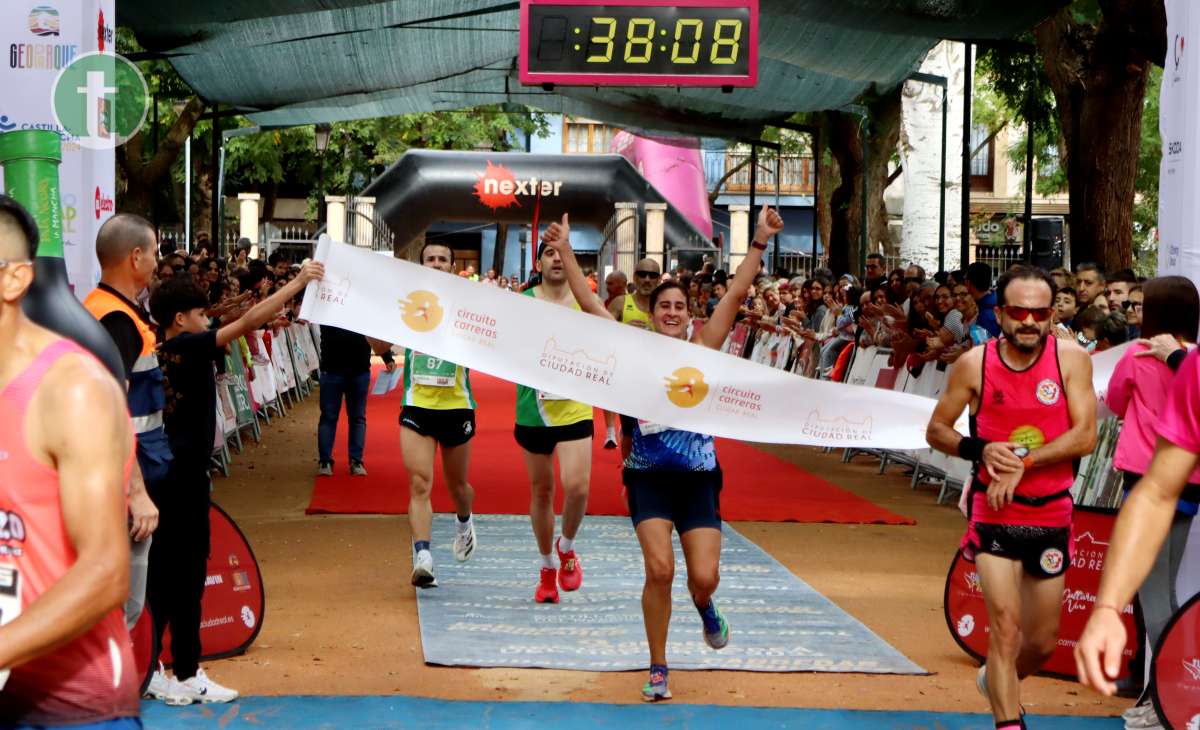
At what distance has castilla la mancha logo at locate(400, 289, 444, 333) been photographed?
28.0 feet

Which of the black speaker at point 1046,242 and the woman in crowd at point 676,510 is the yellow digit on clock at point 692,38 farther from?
the woman in crowd at point 676,510

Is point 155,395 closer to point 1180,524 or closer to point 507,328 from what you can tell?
point 507,328

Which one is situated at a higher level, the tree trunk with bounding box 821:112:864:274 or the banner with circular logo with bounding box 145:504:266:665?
the tree trunk with bounding box 821:112:864:274

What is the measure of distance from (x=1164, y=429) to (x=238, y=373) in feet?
46.8

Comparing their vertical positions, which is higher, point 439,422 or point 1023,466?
point 1023,466

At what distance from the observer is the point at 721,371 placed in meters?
7.72

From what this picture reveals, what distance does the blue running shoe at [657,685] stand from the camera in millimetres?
6910

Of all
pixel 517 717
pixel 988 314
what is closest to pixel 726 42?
pixel 988 314

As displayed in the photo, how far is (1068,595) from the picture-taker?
24.9 feet

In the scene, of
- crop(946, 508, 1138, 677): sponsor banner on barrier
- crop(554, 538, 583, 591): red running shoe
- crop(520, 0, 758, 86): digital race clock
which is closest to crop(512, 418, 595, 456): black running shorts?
crop(554, 538, 583, 591): red running shoe

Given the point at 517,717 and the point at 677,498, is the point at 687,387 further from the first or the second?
the point at 517,717

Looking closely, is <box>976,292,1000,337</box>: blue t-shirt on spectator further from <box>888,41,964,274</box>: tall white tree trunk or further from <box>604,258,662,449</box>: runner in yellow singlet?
<box>888,41,964,274</box>: tall white tree trunk

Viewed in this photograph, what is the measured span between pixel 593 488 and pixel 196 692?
7.72 m

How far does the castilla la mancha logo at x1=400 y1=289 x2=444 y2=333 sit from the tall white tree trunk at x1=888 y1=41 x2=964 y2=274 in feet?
50.6
